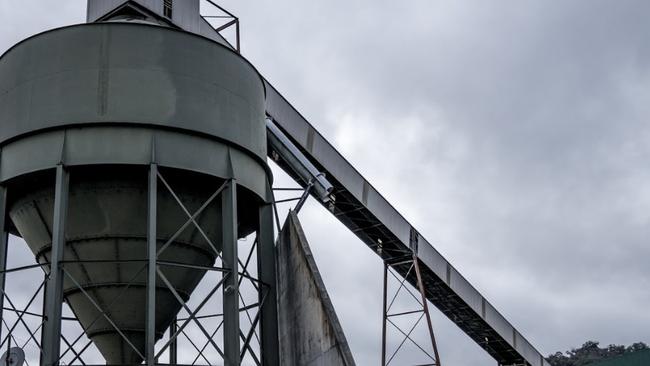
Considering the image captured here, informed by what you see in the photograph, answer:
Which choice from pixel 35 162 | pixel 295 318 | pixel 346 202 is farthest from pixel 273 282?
pixel 346 202

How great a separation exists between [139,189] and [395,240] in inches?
505

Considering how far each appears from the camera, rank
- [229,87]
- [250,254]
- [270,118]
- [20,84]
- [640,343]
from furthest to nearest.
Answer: [640,343]
[270,118]
[250,254]
[229,87]
[20,84]

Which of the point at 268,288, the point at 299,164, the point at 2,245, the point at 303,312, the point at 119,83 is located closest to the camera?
the point at 119,83

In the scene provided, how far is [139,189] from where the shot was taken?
1235 cm

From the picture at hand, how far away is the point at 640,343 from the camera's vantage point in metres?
73.2

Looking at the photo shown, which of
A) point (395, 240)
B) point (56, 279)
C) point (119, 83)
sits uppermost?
point (395, 240)

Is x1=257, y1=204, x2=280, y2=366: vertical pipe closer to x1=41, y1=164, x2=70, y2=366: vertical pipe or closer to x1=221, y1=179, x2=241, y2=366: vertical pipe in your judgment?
x1=221, y1=179, x2=241, y2=366: vertical pipe

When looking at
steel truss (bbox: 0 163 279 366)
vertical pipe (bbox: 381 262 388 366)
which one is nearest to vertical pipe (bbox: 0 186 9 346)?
steel truss (bbox: 0 163 279 366)

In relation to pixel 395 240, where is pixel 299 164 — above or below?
below

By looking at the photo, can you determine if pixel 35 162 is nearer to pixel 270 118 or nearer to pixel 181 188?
pixel 181 188

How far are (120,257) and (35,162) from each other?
6.22ft

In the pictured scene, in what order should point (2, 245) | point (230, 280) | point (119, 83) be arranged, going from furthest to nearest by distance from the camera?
point (2, 245), point (119, 83), point (230, 280)

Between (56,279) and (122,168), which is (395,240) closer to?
(122,168)

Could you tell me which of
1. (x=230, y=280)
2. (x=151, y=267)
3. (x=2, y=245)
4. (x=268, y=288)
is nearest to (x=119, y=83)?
(x=151, y=267)
